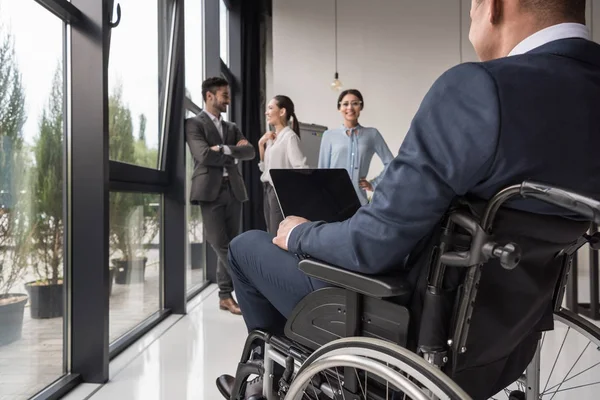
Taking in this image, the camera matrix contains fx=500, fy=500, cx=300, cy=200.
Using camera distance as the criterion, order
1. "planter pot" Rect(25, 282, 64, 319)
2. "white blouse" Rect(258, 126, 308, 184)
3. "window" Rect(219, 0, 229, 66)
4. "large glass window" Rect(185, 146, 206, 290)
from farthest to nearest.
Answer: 1. "window" Rect(219, 0, 229, 66)
2. "large glass window" Rect(185, 146, 206, 290)
3. "white blouse" Rect(258, 126, 308, 184)
4. "planter pot" Rect(25, 282, 64, 319)

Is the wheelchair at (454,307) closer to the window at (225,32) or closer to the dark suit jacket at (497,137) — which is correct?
the dark suit jacket at (497,137)

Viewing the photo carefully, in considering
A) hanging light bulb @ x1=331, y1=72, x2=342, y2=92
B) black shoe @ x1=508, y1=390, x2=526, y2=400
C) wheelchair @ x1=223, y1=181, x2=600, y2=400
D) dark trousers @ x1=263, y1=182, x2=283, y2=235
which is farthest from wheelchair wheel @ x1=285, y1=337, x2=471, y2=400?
hanging light bulb @ x1=331, y1=72, x2=342, y2=92

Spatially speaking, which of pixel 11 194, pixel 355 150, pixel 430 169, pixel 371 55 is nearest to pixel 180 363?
pixel 11 194

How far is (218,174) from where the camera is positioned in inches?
128

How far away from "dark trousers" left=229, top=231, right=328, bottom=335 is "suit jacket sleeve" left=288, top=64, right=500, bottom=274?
0.22 meters

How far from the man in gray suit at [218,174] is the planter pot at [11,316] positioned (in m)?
1.58

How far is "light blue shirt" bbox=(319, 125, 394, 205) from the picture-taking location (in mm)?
3674

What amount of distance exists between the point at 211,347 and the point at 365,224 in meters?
1.75

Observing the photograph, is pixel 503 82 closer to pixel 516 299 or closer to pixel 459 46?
pixel 516 299

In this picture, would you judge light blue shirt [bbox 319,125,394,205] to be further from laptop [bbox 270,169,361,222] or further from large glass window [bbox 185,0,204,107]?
laptop [bbox 270,169,361,222]

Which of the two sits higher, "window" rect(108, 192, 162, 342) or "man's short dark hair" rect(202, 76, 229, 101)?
"man's short dark hair" rect(202, 76, 229, 101)

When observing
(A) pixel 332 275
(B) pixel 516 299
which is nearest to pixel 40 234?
(A) pixel 332 275

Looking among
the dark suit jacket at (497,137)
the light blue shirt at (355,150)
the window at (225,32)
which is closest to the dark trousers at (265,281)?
the dark suit jacket at (497,137)

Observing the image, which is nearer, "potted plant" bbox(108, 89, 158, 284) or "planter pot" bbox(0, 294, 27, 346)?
"planter pot" bbox(0, 294, 27, 346)
